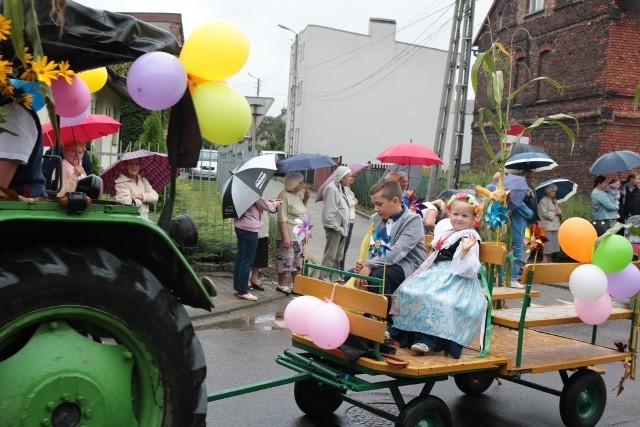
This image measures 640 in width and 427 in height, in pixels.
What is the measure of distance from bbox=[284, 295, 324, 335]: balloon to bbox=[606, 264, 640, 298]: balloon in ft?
7.37

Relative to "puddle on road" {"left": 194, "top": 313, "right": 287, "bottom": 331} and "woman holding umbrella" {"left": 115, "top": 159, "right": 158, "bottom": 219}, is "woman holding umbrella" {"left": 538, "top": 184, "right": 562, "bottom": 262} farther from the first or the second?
"woman holding umbrella" {"left": 115, "top": 159, "right": 158, "bottom": 219}

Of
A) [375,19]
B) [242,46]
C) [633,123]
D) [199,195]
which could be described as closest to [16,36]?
[242,46]

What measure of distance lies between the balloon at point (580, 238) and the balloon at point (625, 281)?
0.22 metres

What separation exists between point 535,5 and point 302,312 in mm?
26566

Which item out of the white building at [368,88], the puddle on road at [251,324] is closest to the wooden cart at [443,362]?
the puddle on road at [251,324]

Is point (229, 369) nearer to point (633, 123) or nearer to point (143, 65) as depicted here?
point (143, 65)

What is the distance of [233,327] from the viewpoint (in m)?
8.41

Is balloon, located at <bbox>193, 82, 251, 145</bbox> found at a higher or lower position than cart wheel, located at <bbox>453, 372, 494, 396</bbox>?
higher

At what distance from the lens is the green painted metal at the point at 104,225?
9.31 feet

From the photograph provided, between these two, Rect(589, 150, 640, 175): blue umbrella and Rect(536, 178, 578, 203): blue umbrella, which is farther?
Rect(536, 178, 578, 203): blue umbrella

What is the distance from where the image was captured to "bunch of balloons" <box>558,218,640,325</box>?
5.24 meters

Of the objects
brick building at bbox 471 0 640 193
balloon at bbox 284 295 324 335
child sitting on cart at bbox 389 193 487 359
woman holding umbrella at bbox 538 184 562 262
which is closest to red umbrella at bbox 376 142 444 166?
woman holding umbrella at bbox 538 184 562 262

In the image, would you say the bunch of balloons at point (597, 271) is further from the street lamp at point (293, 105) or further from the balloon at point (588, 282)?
the street lamp at point (293, 105)

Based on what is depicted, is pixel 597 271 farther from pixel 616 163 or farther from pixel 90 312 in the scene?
pixel 616 163
